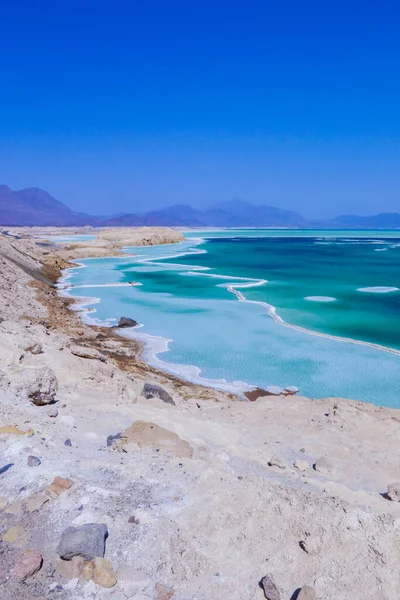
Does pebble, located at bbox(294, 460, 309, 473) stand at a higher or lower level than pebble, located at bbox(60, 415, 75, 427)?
lower

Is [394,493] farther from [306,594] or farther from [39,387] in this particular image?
[39,387]

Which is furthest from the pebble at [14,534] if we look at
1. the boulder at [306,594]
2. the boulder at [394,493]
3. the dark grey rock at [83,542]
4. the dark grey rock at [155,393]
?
the dark grey rock at [155,393]

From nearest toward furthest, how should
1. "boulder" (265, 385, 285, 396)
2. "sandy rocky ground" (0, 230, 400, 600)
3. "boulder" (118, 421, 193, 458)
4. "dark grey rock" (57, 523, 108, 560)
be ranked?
"sandy rocky ground" (0, 230, 400, 600), "dark grey rock" (57, 523, 108, 560), "boulder" (118, 421, 193, 458), "boulder" (265, 385, 285, 396)

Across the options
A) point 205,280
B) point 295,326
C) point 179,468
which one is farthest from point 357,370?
point 205,280

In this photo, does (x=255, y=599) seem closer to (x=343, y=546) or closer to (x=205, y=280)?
(x=343, y=546)

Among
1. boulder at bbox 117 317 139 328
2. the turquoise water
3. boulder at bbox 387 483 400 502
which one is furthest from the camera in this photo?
boulder at bbox 117 317 139 328

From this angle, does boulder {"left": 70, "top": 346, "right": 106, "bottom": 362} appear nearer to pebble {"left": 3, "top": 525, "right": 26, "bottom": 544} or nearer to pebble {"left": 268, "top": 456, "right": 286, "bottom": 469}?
pebble {"left": 268, "top": 456, "right": 286, "bottom": 469}

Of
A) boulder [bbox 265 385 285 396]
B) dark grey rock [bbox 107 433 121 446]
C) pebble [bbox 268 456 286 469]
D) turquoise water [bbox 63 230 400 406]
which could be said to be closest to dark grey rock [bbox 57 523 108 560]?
dark grey rock [bbox 107 433 121 446]
